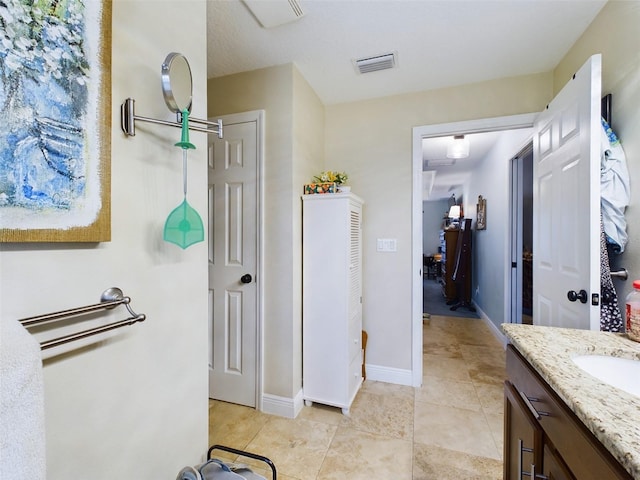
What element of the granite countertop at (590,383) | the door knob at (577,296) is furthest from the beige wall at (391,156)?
the granite countertop at (590,383)

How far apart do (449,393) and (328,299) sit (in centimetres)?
124

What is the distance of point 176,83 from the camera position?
35.1 inches

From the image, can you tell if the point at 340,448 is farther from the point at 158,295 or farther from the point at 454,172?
the point at 454,172

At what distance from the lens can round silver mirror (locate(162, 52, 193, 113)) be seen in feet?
2.82

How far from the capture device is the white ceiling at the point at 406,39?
1517 millimetres

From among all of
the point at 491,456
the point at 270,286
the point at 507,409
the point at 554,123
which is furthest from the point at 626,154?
the point at 270,286

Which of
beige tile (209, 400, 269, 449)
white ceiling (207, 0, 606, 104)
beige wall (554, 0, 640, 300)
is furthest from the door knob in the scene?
beige tile (209, 400, 269, 449)

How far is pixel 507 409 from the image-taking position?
1095 mm

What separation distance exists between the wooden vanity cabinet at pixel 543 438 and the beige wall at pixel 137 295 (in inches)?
43.7

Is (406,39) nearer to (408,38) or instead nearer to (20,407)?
(408,38)

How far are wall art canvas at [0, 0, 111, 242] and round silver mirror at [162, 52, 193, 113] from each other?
14cm

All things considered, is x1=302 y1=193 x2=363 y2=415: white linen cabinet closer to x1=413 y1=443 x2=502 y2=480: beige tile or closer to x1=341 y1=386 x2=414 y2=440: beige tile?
x1=341 y1=386 x2=414 y2=440: beige tile

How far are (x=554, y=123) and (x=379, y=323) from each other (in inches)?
71.2

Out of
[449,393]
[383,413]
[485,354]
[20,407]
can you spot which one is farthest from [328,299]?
[485,354]
